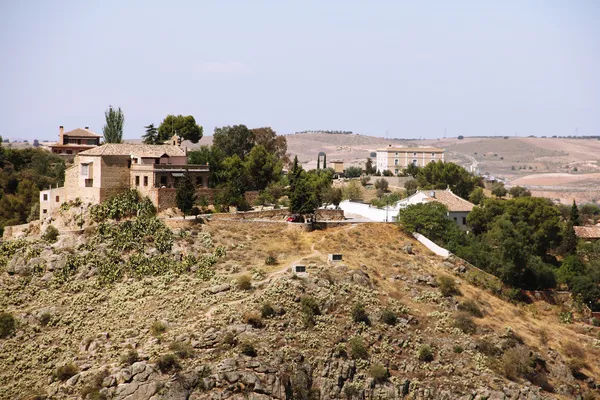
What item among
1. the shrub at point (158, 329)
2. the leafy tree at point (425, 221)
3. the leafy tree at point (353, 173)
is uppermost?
the leafy tree at point (353, 173)

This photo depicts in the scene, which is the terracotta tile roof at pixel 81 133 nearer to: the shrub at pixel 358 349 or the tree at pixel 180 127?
the tree at pixel 180 127

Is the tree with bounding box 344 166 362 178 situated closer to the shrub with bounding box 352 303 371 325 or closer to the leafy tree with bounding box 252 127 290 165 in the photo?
the leafy tree with bounding box 252 127 290 165

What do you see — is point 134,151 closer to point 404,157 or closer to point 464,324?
point 464,324

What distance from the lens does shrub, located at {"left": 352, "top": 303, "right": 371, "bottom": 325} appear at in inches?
2211

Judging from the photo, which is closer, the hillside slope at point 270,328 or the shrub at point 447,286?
the hillside slope at point 270,328

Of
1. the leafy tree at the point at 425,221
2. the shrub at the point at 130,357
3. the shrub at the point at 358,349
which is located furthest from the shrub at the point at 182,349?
the leafy tree at the point at 425,221

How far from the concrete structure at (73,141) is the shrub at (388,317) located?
62.4m

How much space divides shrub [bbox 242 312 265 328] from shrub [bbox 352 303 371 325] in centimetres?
638

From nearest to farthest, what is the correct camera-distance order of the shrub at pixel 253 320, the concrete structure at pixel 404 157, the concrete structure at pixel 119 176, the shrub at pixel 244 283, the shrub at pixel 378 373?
the shrub at pixel 378 373, the shrub at pixel 253 320, the shrub at pixel 244 283, the concrete structure at pixel 119 176, the concrete structure at pixel 404 157

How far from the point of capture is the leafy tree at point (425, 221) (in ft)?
234

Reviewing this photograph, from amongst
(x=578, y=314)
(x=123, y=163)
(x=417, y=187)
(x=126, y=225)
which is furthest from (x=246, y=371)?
(x=417, y=187)

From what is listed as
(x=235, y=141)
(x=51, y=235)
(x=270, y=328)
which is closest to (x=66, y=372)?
(x=270, y=328)

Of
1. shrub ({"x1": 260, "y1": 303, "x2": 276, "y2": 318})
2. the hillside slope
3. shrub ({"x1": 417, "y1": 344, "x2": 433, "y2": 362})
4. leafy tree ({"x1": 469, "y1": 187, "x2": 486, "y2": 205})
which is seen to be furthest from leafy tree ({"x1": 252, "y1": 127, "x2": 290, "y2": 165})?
shrub ({"x1": 417, "y1": 344, "x2": 433, "y2": 362})

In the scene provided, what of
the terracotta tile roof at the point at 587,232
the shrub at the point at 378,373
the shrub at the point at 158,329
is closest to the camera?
the shrub at the point at 378,373
